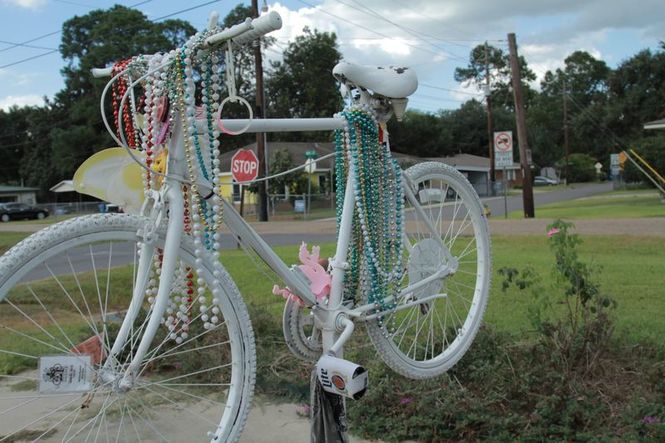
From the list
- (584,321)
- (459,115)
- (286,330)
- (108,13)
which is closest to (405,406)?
(286,330)

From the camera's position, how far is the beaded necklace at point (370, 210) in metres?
2.85

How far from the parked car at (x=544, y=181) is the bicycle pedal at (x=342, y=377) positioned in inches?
2572

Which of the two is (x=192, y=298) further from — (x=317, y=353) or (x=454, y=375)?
(x=454, y=375)

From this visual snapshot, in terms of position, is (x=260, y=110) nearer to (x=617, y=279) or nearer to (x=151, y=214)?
(x=617, y=279)

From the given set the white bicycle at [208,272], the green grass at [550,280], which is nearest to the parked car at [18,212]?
the green grass at [550,280]

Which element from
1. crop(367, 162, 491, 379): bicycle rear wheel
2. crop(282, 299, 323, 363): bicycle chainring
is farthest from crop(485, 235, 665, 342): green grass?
crop(282, 299, 323, 363): bicycle chainring

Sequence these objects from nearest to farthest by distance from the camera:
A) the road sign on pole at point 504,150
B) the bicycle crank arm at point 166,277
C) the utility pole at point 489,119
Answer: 1. the bicycle crank arm at point 166,277
2. the road sign on pole at point 504,150
3. the utility pole at point 489,119

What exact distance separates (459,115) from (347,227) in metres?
68.3

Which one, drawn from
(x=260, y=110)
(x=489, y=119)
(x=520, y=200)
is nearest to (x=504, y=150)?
(x=260, y=110)

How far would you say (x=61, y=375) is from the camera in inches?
79.6

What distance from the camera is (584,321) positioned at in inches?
140

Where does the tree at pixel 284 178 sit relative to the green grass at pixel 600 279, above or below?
above

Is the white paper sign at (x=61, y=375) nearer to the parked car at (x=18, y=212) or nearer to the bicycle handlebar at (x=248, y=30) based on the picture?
the bicycle handlebar at (x=248, y=30)

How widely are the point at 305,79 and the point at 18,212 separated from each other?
21.9 m
